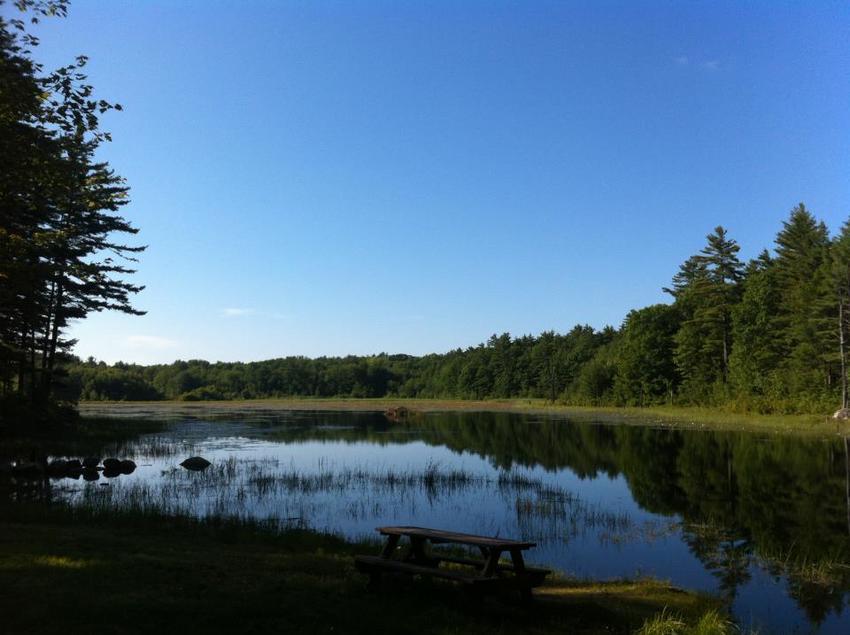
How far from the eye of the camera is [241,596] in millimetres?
7852

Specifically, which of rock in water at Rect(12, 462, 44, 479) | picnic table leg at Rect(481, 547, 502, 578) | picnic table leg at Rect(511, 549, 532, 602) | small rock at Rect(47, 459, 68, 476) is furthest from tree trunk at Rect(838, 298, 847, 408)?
rock in water at Rect(12, 462, 44, 479)

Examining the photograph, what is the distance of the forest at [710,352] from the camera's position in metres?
51.7

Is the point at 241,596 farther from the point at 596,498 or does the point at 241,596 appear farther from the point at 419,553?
the point at 596,498

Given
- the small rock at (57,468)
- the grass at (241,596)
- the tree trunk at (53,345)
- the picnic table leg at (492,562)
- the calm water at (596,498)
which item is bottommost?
the calm water at (596,498)

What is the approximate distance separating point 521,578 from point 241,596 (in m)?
3.52

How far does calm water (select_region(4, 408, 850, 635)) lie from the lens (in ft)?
41.1

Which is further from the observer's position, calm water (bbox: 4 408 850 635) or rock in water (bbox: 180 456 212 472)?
rock in water (bbox: 180 456 212 472)

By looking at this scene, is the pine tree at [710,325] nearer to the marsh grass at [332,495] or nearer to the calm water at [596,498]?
the calm water at [596,498]

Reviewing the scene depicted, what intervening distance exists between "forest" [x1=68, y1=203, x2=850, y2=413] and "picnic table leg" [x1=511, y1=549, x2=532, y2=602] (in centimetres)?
3449

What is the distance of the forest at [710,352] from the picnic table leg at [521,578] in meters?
34.5

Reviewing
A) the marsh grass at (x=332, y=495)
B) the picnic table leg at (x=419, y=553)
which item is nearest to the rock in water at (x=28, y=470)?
the marsh grass at (x=332, y=495)

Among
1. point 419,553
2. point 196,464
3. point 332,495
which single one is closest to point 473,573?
point 419,553

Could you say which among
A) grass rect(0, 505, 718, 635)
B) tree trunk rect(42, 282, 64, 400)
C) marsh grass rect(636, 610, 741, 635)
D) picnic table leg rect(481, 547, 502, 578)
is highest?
tree trunk rect(42, 282, 64, 400)

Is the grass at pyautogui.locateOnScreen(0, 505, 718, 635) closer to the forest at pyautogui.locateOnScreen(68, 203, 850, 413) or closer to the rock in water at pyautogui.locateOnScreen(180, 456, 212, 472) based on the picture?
the rock in water at pyautogui.locateOnScreen(180, 456, 212, 472)
